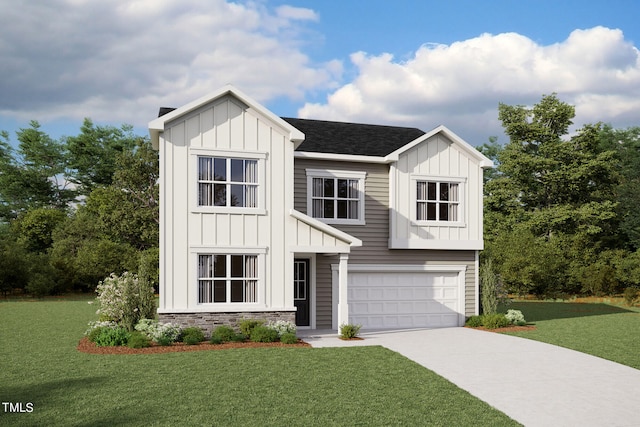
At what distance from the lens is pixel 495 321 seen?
63.5ft

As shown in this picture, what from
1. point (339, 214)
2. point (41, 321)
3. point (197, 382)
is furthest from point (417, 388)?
point (41, 321)

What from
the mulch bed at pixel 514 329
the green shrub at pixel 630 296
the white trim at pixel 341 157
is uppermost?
the white trim at pixel 341 157

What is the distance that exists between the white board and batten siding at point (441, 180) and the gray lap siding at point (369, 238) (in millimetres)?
366

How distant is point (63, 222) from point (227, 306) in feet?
117

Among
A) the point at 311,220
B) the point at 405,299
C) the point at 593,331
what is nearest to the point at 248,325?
the point at 311,220

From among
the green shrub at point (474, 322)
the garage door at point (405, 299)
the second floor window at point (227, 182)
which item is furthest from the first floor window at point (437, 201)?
the second floor window at point (227, 182)

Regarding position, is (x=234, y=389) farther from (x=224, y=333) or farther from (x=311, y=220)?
(x=311, y=220)

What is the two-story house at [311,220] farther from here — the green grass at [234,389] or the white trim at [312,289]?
the green grass at [234,389]

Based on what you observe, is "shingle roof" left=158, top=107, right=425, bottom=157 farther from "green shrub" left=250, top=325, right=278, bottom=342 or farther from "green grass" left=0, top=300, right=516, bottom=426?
"green grass" left=0, top=300, right=516, bottom=426

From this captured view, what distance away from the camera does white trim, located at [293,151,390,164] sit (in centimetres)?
1912

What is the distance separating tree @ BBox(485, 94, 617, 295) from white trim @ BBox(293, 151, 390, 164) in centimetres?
1893

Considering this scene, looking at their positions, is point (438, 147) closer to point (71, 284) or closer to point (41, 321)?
point (41, 321)

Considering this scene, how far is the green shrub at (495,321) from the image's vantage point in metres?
19.3

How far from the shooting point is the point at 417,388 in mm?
10359
